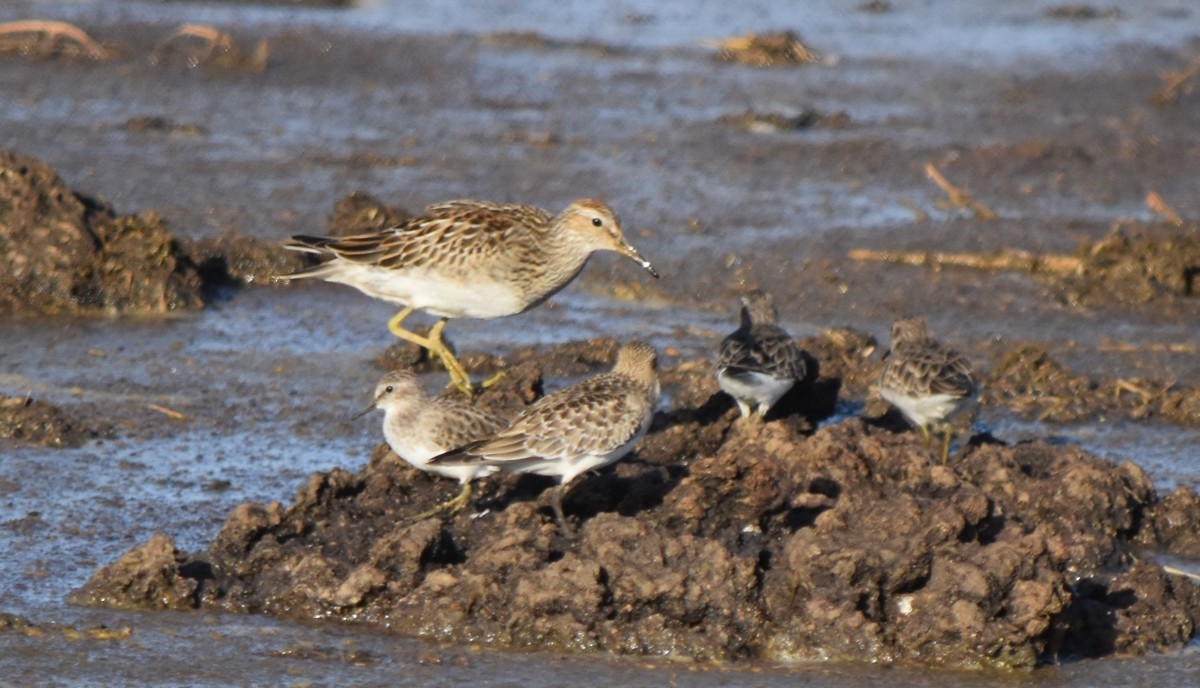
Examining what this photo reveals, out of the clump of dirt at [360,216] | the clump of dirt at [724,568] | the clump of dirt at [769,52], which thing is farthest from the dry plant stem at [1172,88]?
the clump of dirt at [724,568]

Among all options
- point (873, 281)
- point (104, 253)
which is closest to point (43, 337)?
point (104, 253)

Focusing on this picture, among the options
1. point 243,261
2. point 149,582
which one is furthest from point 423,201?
point 149,582

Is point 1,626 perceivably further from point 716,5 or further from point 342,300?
point 716,5

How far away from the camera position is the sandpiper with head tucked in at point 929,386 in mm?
8672

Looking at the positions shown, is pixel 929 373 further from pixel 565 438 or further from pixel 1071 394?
pixel 565 438

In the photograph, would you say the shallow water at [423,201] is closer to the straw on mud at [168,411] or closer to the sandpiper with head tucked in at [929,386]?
the straw on mud at [168,411]

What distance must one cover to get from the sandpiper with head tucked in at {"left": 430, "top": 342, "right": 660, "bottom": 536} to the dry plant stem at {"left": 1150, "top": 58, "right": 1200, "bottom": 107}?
38.4ft

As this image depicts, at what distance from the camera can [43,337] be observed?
10570 mm

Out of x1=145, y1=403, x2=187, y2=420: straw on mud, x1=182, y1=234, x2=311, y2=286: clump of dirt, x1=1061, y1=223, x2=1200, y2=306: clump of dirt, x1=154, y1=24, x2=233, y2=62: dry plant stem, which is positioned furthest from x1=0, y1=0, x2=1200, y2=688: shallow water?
x1=154, y1=24, x2=233, y2=62: dry plant stem

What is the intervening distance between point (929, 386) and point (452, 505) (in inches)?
95.0

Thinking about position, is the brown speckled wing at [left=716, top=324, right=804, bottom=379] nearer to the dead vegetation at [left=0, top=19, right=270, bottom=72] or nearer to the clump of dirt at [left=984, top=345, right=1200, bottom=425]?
the clump of dirt at [left=984, top=345, right=1200, bottom=425]

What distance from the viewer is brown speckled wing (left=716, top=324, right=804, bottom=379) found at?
860 cm

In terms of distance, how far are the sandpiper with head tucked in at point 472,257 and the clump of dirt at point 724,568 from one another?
1966mm

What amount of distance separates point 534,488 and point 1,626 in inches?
93.4
